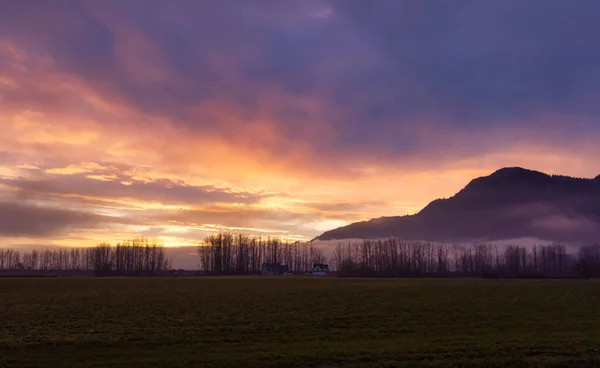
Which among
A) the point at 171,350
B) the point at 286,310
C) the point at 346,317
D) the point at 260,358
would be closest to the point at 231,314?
the point at 286,310

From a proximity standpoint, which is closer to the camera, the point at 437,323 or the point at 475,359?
the point at 475,359

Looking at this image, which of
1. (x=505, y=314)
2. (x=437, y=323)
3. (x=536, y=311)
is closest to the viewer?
(x=437, y=323)

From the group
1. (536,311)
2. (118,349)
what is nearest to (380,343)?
(118,349)

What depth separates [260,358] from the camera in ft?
61.8

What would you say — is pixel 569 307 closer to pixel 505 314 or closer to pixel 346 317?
pixel 505 314

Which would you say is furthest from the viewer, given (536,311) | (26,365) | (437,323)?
(536,311)

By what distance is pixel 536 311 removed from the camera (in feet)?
120

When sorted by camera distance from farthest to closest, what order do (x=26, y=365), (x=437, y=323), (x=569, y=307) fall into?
(x=569, y=307), (x=437, y=323), (x=26, y=365)

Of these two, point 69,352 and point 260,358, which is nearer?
point 260,358

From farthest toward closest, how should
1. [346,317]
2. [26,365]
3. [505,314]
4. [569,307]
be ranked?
[569,307]
[505,314]
[346,317]
[26,365]

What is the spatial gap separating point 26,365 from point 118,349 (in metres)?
3.88

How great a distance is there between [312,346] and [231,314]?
14022 millimetres

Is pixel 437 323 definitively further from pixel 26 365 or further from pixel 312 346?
pixel 26 365

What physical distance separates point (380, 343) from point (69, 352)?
13676mm
